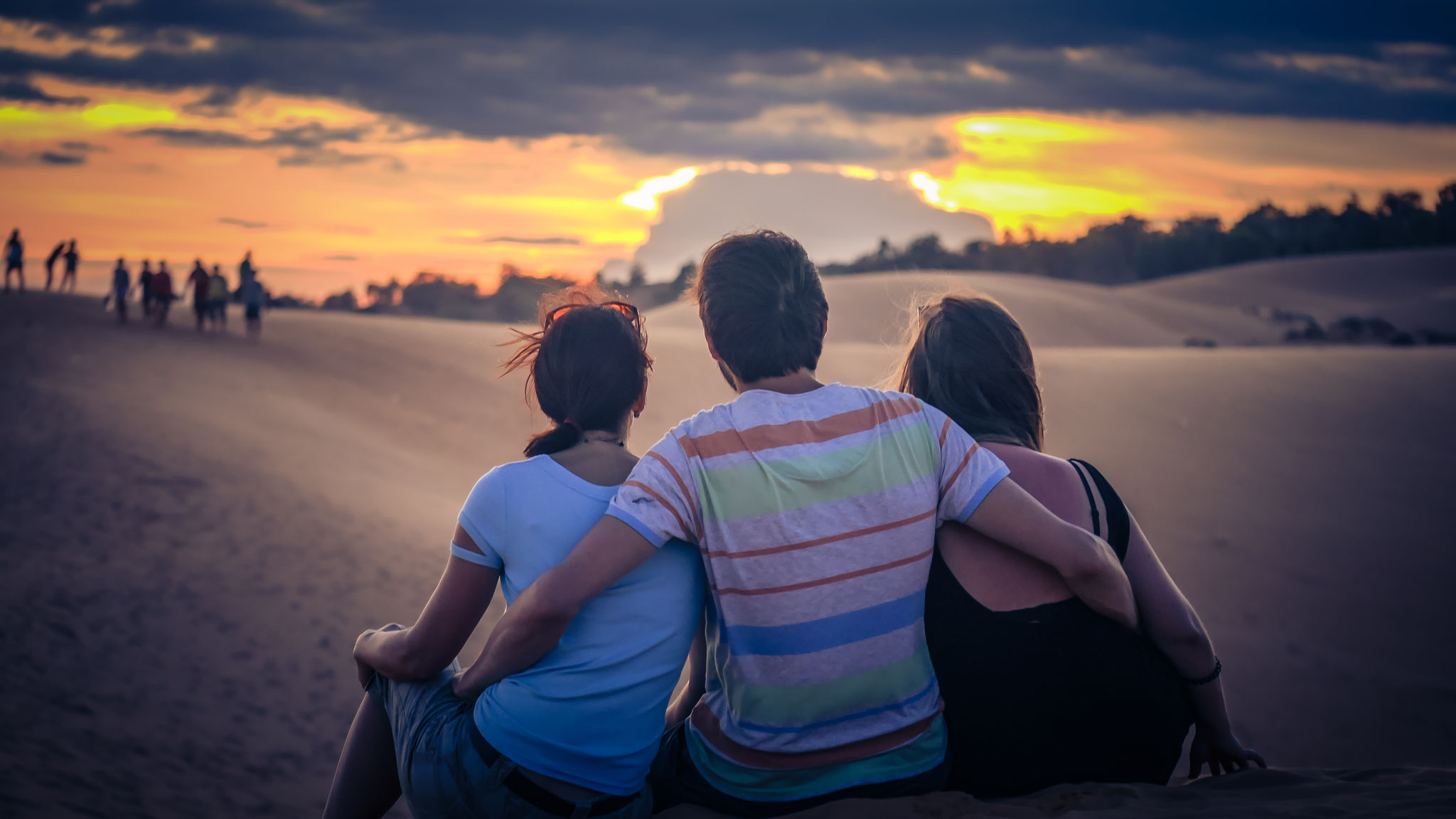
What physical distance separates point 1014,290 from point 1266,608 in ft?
99.5

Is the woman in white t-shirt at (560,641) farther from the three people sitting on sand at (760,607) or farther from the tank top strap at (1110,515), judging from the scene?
the tank top strap at (1110,515)

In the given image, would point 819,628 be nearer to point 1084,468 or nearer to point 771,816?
point 771,816

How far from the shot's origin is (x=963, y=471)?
2.35m

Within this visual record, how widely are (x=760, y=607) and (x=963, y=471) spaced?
626 millimetres

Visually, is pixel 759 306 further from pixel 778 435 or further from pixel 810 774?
pixel 810 774

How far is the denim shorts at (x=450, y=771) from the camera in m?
2.34

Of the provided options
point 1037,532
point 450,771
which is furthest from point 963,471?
point 450,771

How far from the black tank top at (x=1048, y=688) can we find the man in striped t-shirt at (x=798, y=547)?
11 cm

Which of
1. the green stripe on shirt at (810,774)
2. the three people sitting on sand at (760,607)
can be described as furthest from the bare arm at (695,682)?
the green stripe on shirt at (810,774)

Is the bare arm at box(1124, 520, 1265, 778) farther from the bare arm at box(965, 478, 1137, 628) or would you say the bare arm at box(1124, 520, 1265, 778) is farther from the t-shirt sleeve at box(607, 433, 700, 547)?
the t-shirt sleeve at box(607, 433, 700, 547)

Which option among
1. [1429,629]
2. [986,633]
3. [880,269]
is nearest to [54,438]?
[986,633]

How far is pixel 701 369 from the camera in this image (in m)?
17.4

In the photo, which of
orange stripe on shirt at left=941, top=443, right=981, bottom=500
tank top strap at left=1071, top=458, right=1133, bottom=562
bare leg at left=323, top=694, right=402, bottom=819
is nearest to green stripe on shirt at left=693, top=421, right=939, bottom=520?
orange stripe on shirt at left=941, top=443, right=981, bottom=500

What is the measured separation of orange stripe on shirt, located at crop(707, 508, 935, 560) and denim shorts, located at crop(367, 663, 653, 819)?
0.79m
